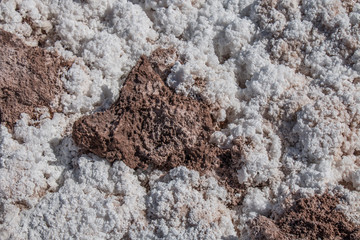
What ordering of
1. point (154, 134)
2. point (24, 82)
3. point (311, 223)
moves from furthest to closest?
1. point (24, 82)
2. point (154, 134)
3. point (311, 223)

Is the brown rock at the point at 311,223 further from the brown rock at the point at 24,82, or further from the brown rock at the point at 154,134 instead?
the brown rock at the point at 24,82

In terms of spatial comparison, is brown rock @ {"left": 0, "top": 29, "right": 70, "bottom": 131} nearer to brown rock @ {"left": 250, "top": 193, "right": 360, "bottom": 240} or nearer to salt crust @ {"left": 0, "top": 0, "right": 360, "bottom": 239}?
salt crust @ {"left": 0, "top": 0, "right": 360, "bottom": 239}

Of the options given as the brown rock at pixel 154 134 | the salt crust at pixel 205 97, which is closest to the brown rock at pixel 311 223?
the salt crust at pixel 205 97

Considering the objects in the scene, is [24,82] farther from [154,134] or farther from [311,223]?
A: [311,223]

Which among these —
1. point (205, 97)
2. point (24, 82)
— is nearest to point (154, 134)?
point (205, 97)

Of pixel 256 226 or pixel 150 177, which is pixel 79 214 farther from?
pixel 256 226
